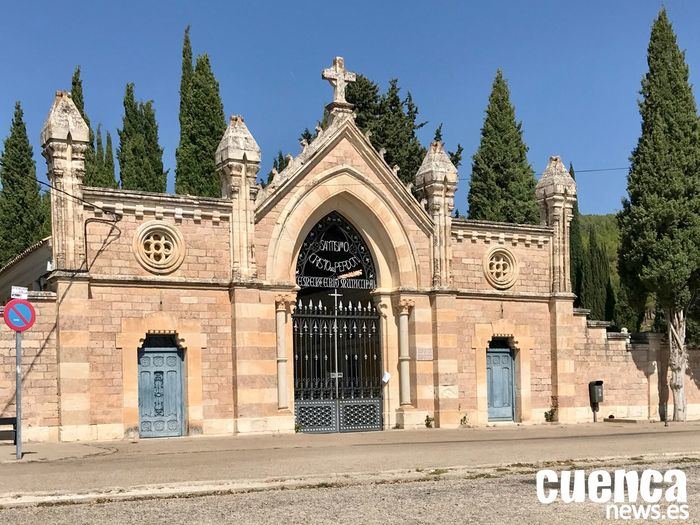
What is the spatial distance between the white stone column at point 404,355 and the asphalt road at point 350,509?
13.5m

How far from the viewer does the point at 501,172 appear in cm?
4128

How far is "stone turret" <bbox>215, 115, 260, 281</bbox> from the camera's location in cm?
2391

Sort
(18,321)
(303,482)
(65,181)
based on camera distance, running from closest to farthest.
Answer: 1. (303,482)
2. (18,321)
3. (65,181)

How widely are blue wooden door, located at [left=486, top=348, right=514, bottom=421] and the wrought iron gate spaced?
3314 millimetres

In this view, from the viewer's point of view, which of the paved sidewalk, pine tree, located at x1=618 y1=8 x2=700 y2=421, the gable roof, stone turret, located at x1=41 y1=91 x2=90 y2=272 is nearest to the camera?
the paved sidewalk

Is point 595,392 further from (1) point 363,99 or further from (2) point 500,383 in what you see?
(1) point 363,99

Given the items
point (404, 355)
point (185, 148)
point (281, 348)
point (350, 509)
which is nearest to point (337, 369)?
point (404, 355)

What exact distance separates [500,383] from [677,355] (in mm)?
5767

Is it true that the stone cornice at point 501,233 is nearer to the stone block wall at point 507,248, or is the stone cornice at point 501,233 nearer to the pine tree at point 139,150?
the stone block wall at point 507,248

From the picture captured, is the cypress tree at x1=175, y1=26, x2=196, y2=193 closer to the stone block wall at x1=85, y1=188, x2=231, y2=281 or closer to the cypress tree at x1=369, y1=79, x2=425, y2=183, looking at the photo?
the cypress tree at x1=369, y1=79, x2=425, y2=183

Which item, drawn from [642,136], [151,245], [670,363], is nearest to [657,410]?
[670,363]

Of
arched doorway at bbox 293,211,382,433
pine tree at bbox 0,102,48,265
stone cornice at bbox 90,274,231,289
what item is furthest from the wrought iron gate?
pine tree at bbox 0,102,48,265

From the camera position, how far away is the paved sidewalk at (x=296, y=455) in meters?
13.4

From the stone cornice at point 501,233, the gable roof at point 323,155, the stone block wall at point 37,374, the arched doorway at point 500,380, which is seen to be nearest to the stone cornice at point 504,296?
the arched doorway at point 500,380
